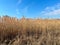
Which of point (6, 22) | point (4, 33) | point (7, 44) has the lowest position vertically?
point (7, 44)

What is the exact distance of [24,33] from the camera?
4520 mm

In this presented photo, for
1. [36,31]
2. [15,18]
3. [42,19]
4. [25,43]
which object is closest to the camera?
[25,43]

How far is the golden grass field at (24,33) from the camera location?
162 inches

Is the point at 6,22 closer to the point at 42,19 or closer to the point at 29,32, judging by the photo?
the point at 29,32

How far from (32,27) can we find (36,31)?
0.24 meters

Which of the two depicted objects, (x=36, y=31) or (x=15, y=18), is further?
(x=15, y=18)

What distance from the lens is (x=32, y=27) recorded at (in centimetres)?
500

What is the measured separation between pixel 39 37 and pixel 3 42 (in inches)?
37.6

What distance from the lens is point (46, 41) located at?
13.5 feet

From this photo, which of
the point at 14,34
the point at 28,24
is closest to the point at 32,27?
the point at 28,24

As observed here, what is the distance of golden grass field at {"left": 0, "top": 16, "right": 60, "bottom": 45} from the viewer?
412 cm

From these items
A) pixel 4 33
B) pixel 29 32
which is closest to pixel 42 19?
pixel 29 32

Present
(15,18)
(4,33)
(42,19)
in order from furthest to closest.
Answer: (42,19) → (15,18) → (4,33)

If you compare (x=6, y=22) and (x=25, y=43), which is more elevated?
(x=6, y=22)
